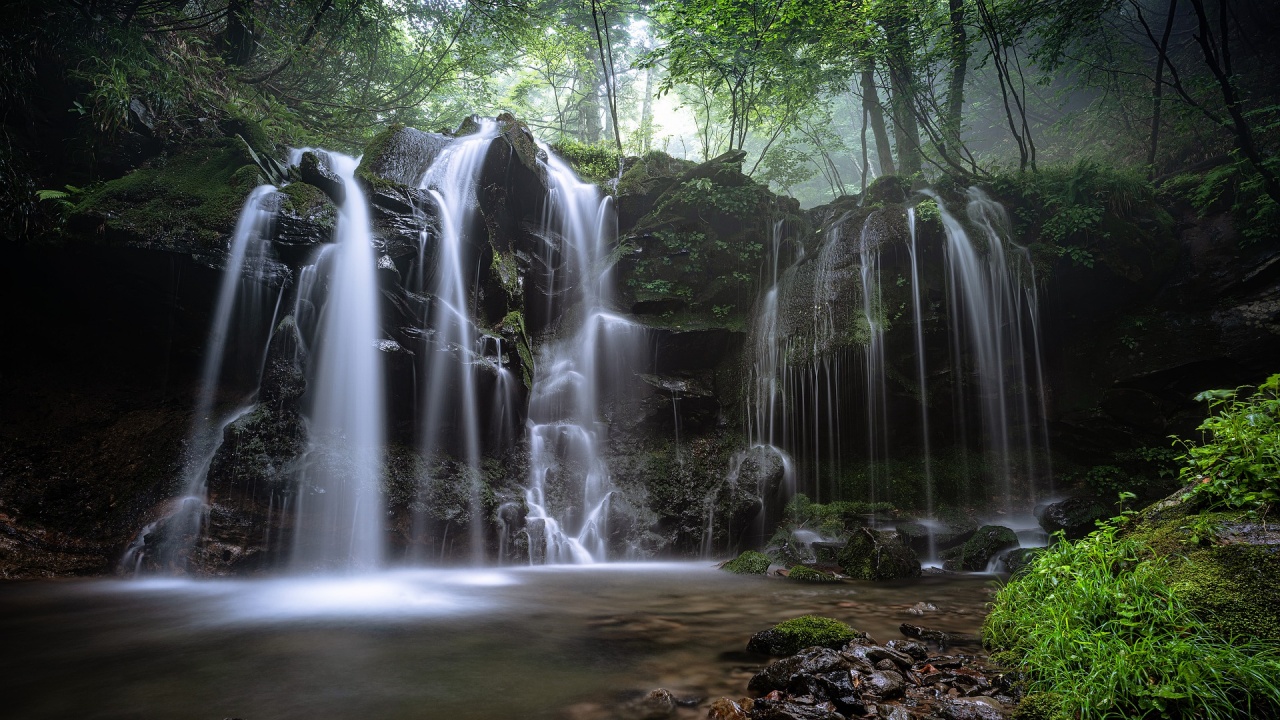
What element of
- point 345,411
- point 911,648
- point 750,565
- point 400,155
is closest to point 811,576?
point 750,565

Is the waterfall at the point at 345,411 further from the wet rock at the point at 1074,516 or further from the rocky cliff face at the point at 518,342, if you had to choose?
the wet rock at the point at 1074,516

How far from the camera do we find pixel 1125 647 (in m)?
2.45

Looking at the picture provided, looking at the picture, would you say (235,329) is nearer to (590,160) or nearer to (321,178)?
(321,178)

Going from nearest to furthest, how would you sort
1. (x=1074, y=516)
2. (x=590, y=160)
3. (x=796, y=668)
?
(x=796, y=668) → (x=1074, y=516) → (x=590, y=160)

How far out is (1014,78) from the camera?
2300cm

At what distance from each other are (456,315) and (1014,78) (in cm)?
2596

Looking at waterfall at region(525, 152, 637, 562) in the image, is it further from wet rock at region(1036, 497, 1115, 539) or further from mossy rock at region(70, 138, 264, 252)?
wet rock at region(1036, 497, 1115, 539)

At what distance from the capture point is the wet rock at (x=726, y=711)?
2.86 m

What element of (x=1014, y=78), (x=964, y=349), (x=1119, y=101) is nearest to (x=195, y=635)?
(x=964, y=349)

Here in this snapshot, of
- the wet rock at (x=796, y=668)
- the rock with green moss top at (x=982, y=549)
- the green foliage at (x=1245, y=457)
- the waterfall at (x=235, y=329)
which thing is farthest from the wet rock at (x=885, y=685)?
the waterfall at (x=235, y=329)

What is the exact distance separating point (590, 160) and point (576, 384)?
278 inches

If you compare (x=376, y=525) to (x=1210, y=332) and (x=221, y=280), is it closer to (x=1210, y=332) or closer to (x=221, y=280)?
(x=221, y=280)

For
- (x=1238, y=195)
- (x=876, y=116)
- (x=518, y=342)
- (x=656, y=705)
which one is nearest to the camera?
(x=656, y=705)

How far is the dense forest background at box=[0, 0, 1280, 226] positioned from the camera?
8.48 metres
